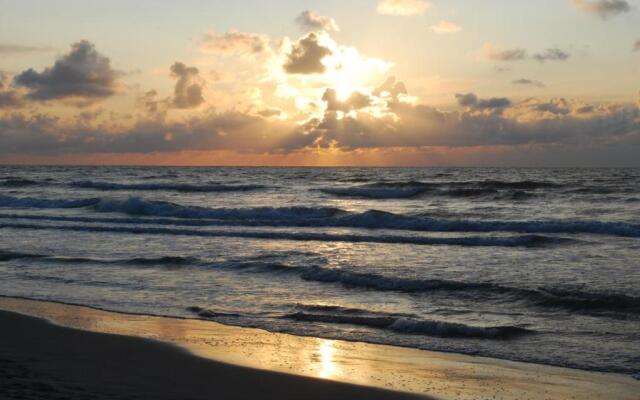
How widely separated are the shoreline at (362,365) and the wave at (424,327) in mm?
1130

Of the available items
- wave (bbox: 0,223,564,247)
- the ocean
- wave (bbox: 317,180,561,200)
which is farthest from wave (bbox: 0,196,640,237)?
wave (bbox: 317,180,561,200)

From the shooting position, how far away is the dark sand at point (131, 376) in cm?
788

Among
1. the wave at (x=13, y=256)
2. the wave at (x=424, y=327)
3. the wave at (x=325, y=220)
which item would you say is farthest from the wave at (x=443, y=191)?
the wave at (x=424, y=327)

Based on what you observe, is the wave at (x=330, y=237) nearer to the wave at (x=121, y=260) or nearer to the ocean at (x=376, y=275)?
the ocean at (x=376, y=275)

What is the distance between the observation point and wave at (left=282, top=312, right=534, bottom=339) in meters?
11.4

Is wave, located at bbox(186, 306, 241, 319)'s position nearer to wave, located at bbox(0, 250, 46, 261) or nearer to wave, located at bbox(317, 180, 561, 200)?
wave, located at bbox(0, 250, 46, 261)

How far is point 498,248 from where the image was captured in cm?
2322

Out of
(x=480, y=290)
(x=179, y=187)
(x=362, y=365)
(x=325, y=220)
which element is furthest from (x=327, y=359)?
(x=179, y=187)

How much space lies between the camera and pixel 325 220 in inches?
1356

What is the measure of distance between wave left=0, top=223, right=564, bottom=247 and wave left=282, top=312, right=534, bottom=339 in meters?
12.6

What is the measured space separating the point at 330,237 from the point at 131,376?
18.6 metres

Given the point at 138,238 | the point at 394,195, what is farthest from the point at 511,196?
the point at 138,238

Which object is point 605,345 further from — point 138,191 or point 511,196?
point 138,191

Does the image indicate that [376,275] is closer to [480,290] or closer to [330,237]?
[480,290]
